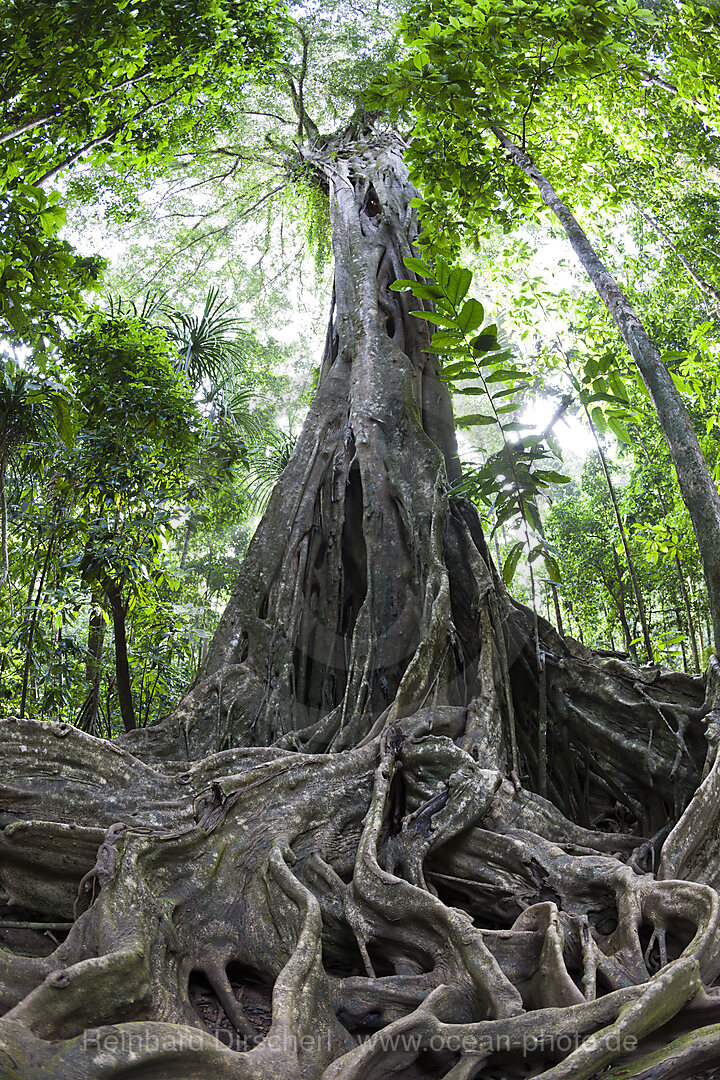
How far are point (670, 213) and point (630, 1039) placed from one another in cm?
697

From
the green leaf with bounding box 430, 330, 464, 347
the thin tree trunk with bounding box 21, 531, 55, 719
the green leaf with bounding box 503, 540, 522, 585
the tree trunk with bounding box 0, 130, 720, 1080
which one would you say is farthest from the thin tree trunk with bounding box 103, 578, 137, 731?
the green leaf with bounding box 430, 330, 464, 347

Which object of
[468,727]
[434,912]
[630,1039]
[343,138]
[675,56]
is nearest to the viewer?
[630,1039]

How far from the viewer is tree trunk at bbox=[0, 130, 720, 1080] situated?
4.99ft

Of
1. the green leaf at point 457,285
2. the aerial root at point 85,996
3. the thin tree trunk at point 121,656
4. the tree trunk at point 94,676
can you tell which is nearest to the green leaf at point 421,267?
the green leaf at point 457,285

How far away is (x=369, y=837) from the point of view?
2350 millimetres

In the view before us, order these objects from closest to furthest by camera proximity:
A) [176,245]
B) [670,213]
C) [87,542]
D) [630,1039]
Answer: [630,1039] → [87,542] → [670,213] → [176,245]

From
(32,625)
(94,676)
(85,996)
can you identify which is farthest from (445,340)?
(94,676)

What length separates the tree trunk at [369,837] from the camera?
1.52 metres

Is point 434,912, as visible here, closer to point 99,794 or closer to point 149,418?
point 99,794

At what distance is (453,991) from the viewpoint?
1740mm

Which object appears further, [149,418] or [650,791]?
[149,418]

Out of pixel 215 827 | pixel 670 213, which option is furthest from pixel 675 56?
pixel 215 827

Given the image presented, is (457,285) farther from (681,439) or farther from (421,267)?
(681,439)

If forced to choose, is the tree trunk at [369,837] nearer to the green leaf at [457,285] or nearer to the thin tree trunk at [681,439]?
the thin tree trunk at [681,439]
